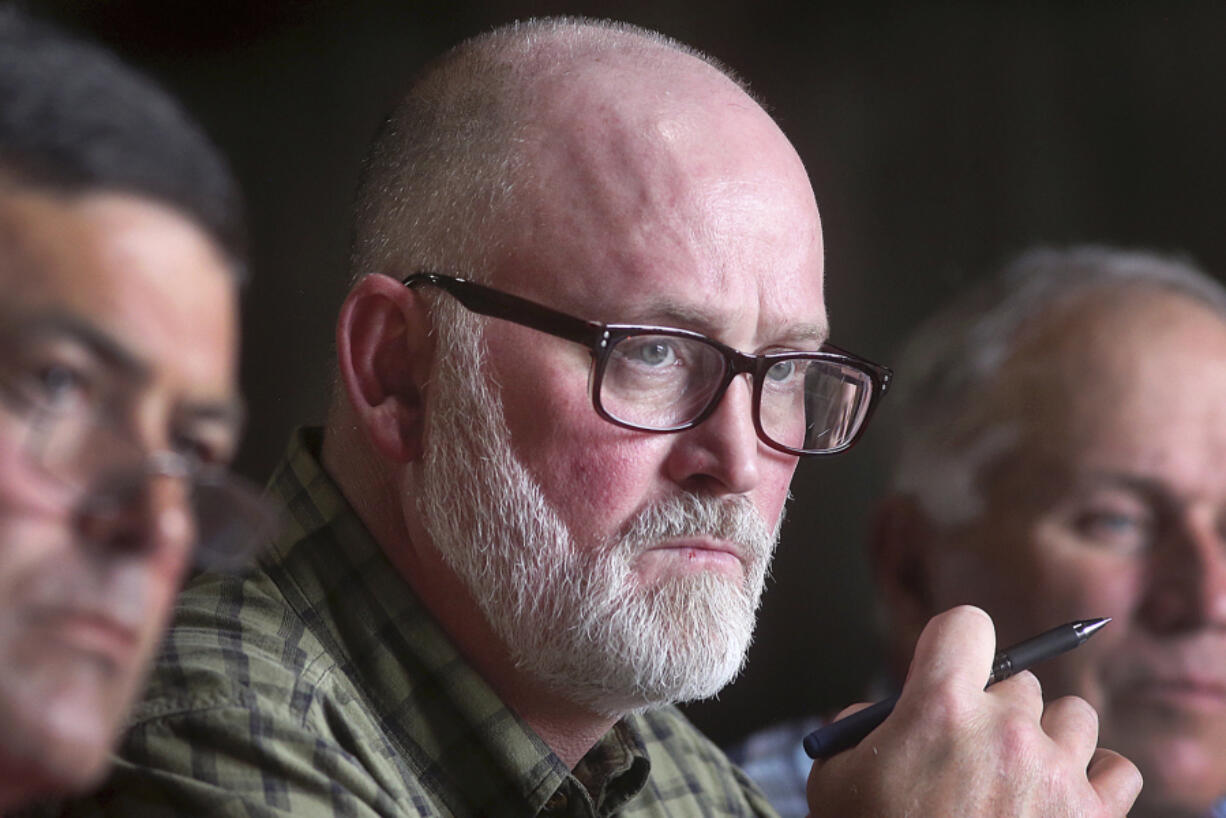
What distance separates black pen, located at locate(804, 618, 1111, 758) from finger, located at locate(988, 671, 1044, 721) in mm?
14

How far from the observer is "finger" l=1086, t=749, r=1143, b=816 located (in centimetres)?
95

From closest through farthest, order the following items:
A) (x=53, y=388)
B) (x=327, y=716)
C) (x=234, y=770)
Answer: (x=53, y=388) < (x=234, y=770) < (x=327, y=716)

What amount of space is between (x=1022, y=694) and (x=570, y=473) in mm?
358

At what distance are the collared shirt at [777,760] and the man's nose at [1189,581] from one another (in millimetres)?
414

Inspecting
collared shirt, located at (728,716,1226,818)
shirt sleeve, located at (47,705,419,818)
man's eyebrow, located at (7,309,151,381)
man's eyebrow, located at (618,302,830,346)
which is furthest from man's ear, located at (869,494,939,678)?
man's eyebrow, located at (7,309,151,381)

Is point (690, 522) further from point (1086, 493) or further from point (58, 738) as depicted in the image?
point (1086, 493)

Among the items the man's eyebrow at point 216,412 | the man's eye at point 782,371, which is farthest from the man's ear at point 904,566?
the man's eyebrow at point 216,412

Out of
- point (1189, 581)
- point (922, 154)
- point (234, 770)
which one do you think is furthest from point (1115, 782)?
point (922, 154)

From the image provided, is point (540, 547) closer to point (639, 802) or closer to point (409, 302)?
point (409, 302)

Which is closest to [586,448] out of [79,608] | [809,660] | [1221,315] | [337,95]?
[337,95]

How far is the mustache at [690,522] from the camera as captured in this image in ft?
3.03

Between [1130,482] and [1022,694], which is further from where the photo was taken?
[1130,482]

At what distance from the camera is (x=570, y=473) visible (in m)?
0.93

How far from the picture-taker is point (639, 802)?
112cm
